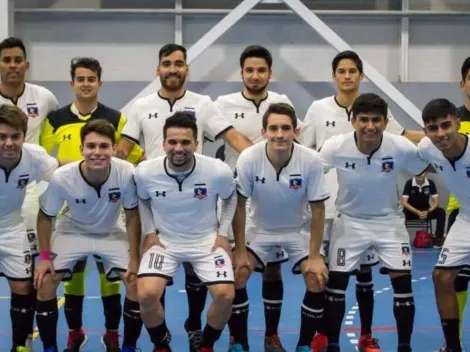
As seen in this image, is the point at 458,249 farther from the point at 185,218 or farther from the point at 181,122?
the point at 181,122

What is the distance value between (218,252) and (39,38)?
28.6ft

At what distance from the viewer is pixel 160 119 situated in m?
5.77

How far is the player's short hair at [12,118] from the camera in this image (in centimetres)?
493

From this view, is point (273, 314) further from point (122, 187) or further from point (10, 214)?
point (10, 214)

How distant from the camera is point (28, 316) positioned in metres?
5.17

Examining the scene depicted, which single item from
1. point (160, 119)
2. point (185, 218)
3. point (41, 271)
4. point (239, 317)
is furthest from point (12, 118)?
point (239, 317)

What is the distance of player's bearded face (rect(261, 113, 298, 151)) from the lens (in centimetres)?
512

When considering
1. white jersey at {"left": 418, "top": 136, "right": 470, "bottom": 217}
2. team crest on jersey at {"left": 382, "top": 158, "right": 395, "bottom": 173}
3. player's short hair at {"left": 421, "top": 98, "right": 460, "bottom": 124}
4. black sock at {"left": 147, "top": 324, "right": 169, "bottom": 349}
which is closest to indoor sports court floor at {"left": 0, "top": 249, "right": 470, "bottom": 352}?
black sock at {"left": 147, "top": 324, "right": 169, "bottom": 349}

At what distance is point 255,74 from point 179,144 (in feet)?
3.89

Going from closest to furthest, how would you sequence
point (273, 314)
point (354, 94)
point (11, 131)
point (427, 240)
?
1. point (11, 131)
2. point (273, 314)
3. point (354, 94)
4. point (427, 240)

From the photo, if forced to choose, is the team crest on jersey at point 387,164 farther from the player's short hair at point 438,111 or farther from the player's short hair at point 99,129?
the player's short hair at point 99,129

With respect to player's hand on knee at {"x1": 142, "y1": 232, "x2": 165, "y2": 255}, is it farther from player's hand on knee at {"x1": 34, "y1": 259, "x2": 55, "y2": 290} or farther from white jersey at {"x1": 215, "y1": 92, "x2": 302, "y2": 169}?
white jersey at {"x1": 215, "y1": 92, "x2": 302, "y2": 169}

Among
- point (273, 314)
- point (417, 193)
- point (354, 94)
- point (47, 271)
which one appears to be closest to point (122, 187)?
point (47, 271)

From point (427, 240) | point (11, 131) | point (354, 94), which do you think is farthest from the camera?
point (427, 240)
